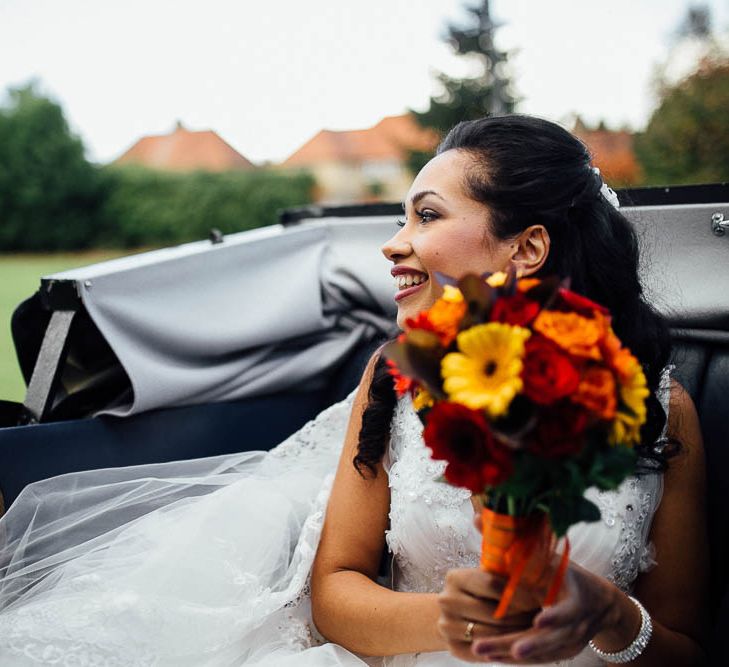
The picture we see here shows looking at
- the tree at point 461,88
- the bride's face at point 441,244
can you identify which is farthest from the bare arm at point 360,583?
the tree at point 461,88

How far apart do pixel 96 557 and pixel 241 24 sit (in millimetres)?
6129

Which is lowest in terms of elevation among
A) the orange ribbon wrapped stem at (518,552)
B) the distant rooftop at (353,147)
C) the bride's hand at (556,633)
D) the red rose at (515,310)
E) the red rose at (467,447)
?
the distant rooftop at (353,147)

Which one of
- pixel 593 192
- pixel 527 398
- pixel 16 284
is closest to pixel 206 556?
pixel 527 398

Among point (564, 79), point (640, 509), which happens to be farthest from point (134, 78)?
point (640, 509)

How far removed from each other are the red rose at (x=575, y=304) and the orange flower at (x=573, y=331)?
2 cm

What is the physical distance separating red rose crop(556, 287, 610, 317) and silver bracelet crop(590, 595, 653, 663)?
52 centimetres

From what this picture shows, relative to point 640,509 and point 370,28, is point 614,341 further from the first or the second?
point 370,28

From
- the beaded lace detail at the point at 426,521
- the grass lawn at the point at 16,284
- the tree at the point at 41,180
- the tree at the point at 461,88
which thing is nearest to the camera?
the beaded lace detail at the point at 426,521

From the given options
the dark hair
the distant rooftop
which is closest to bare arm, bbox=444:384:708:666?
the dark hair

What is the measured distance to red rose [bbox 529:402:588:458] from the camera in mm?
780

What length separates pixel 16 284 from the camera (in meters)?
7.76

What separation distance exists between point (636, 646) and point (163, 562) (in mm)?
904

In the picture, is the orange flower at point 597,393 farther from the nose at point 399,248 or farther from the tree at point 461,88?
the tree at point 461,88

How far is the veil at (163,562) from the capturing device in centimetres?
134
